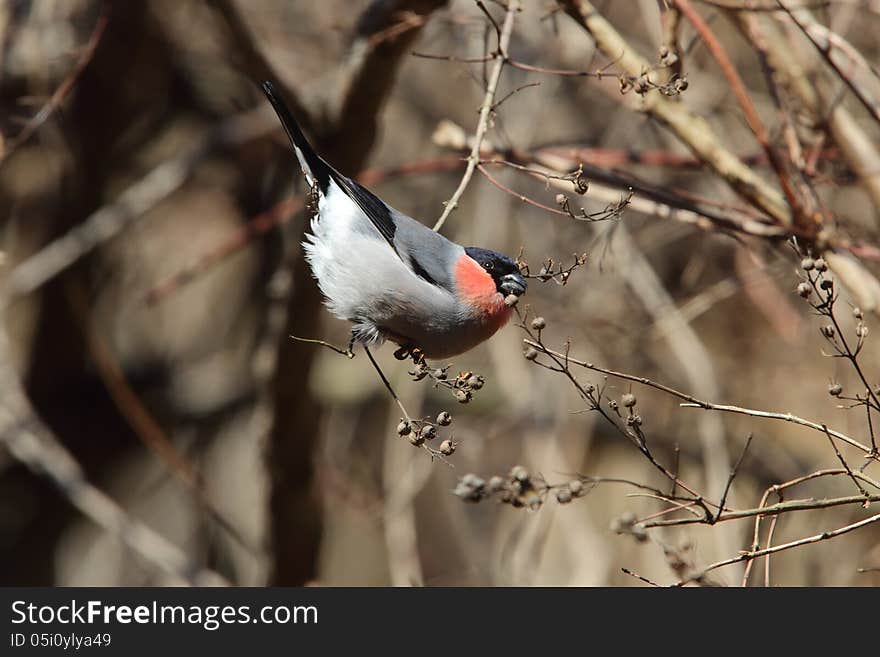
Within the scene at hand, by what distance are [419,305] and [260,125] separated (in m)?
2.43

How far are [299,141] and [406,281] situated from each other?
0.55 metres

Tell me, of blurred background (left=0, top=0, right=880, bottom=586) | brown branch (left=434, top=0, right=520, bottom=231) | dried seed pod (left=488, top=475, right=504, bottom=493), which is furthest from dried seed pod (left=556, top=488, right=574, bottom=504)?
blurred background (left=0, top=0, right=880, bottom=586)

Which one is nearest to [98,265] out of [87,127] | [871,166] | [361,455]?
[87,127]

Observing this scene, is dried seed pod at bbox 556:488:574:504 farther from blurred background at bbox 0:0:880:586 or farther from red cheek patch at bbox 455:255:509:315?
blurred background at bbox 0:0:880:586

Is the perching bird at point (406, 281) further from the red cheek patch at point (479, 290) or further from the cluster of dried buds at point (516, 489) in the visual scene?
the cluster of dried buds at point (516, 489)

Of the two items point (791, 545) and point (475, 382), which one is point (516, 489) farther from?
point (791, 545)

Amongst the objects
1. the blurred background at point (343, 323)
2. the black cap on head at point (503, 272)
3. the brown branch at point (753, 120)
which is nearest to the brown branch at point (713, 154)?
the brown branch at point (753, 120)

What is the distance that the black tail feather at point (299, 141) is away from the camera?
2.69m

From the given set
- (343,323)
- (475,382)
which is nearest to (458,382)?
(475,382)

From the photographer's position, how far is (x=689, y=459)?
Answer: 5.59 m

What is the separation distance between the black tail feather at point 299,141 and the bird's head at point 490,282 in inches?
19.6

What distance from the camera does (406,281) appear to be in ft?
8.20

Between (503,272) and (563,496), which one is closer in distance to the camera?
(563,496)

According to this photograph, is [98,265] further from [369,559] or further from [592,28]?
[592,28]
